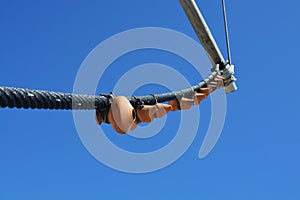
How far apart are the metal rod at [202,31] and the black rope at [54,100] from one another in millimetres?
2828

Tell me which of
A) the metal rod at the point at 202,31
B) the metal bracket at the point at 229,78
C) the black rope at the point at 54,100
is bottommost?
the black rope at the point at 54,100

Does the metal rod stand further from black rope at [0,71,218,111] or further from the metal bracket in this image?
black rope at [0,71,218,111]

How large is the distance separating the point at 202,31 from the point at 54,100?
3867 mm

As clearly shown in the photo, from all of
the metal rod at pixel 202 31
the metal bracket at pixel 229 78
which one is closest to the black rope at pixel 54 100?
the metal rod at pixel 202 31

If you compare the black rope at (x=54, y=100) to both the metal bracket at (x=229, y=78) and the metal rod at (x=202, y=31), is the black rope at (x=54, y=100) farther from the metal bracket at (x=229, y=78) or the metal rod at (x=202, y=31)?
the metal bracket at (x=229, y=78)

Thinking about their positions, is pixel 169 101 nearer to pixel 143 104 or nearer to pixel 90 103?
pixel 143 104

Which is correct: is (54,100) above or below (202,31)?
below

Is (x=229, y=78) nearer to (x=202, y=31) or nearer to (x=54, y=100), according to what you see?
(x=202, y=31)

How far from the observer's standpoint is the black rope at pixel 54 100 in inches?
92.0

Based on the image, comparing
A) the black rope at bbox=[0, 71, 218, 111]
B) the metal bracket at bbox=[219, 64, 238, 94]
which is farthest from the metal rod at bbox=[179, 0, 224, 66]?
the black rope at bbox=[0, 71, 218, 111]

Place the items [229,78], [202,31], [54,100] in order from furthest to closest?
[229,78] → [202,31] → [54,100]

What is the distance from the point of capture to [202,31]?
6.14 metres

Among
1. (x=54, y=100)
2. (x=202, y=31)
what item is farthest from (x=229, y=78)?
(x=54, y=100)

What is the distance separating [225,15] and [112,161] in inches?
158
